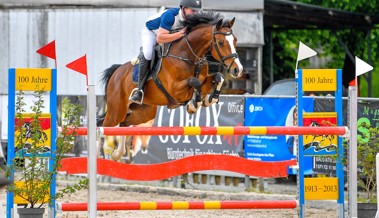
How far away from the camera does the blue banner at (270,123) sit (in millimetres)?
13391

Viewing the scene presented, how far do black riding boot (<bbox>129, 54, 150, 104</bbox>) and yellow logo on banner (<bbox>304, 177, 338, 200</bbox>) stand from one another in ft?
6.13

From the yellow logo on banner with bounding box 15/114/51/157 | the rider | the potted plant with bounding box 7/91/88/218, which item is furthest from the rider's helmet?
the yellow logo on banner with bounding box 15/114/51/157

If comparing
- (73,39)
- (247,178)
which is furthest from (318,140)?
(73,39)

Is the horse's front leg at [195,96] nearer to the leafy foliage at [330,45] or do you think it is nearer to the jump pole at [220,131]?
the jump pole at [220,131]

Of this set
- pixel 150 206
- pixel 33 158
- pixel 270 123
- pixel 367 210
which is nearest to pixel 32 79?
pixel 33 158

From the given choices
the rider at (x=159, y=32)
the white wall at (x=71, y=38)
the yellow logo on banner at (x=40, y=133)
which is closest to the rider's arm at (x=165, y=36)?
the rider at (x=159, y=32)

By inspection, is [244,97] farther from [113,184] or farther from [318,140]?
[318,140]

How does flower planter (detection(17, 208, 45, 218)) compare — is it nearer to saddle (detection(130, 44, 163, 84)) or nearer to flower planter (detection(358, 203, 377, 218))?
saddle (detection(130, 44, 163, 84))

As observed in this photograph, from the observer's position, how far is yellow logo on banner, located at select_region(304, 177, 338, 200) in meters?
8.94

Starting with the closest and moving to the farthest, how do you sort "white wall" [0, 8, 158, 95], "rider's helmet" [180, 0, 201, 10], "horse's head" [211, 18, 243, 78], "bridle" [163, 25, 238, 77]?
"horse's head" [211, 18, 243, 78] → "bridle" [163, 25, 238, 77] → "rider's helmet" [180, 0, 201, 10] → "white wall" [0, 8, 158, 95]

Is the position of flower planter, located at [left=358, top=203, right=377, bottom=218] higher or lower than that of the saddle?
lower

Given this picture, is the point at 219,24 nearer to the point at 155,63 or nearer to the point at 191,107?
the point at 191,107

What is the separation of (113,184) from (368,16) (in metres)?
7.42

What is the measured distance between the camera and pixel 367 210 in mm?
8883
